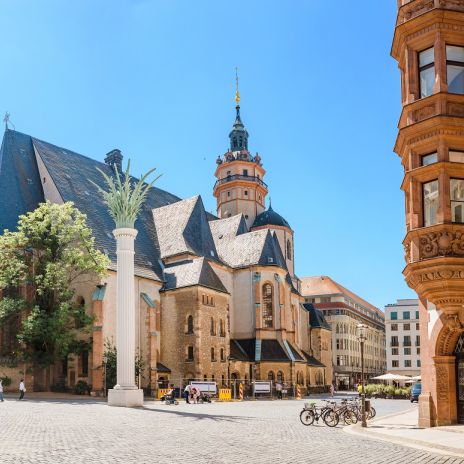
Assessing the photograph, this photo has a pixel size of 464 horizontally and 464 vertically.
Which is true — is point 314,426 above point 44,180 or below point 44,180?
below

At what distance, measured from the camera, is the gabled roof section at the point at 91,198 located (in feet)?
175

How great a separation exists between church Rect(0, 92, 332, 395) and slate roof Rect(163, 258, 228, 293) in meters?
0.12

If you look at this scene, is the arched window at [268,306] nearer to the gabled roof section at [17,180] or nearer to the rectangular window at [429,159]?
the gabled roof section at [17,180]

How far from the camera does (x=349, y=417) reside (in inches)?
1038

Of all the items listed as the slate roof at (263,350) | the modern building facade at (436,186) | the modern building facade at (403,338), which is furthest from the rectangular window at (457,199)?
the modern building facade at (403,338)

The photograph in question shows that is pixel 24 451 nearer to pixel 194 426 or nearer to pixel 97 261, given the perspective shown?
pixel 194 426

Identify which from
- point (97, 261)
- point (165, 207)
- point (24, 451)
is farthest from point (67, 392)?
point (24, 451)

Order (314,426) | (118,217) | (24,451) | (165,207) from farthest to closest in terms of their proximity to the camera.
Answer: (165,207)
(118,217)
(314,426)
(24,451)

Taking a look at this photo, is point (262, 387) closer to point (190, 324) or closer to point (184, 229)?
point (190, 324)

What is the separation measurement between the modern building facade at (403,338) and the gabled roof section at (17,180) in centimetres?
7996

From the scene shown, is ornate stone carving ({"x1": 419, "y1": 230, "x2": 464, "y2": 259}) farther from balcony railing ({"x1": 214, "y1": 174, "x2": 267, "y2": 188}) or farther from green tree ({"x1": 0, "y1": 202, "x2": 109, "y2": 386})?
balcony railing ({"x1": 214, "y1": 174, "x2": 267, "y2": 188})

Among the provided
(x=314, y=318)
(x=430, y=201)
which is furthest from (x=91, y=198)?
(x=430, y=201)

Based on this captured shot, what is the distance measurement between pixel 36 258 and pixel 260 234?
→ 2823 centimetres

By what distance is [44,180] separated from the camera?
177ft
